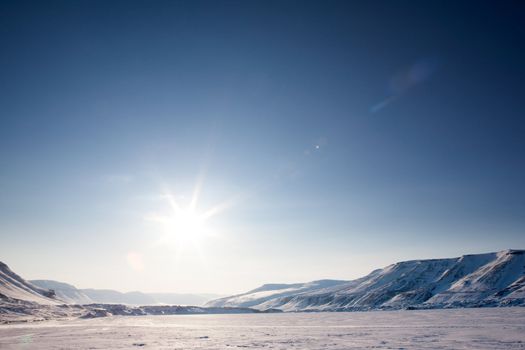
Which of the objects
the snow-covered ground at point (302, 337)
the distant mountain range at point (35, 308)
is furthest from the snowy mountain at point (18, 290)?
the snow-covered ground at point (302, 337)

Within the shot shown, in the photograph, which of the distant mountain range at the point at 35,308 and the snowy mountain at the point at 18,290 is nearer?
the distant mountain range at the point at 35,308

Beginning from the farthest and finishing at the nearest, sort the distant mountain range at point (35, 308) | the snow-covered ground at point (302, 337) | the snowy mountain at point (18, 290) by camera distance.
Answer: the snowy mountain at point (18, 290), the distant mountain range at point (35, 308), the snow-covered ground at point (302, 337)

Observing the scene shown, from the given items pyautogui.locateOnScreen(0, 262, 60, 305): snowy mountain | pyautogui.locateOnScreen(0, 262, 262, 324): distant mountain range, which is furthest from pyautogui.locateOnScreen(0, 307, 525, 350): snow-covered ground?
pyautogui.locateOnScreen(0, 262, 60, 305): snowy mountain

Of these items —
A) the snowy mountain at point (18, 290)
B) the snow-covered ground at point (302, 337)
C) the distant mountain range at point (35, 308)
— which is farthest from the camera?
the snowy mountain at point (18, 290)

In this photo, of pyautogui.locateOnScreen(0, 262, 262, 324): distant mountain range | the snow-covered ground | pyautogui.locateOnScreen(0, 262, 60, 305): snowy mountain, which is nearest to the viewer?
the snow-covered ground

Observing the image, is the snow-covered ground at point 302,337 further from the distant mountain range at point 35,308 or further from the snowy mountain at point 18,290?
the snowy mountain at point 18,290

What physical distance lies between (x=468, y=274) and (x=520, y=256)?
28.2 metres

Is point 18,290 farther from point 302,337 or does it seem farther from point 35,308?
point 302,337

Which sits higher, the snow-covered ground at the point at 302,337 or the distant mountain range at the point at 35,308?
the distant mountain range at the point at 35,308

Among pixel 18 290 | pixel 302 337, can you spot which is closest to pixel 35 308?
pixel 18 290

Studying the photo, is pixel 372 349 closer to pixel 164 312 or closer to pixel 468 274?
pixel 164 312

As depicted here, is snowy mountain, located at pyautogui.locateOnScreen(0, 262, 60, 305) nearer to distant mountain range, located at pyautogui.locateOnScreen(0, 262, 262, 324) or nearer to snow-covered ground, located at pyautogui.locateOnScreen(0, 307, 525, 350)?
distant mountain range, located at pyautogui.locateOnScreen(0, 262, 262, 324)

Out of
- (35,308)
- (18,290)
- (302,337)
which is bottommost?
(302,337)

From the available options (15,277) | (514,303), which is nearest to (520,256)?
(514,303)
